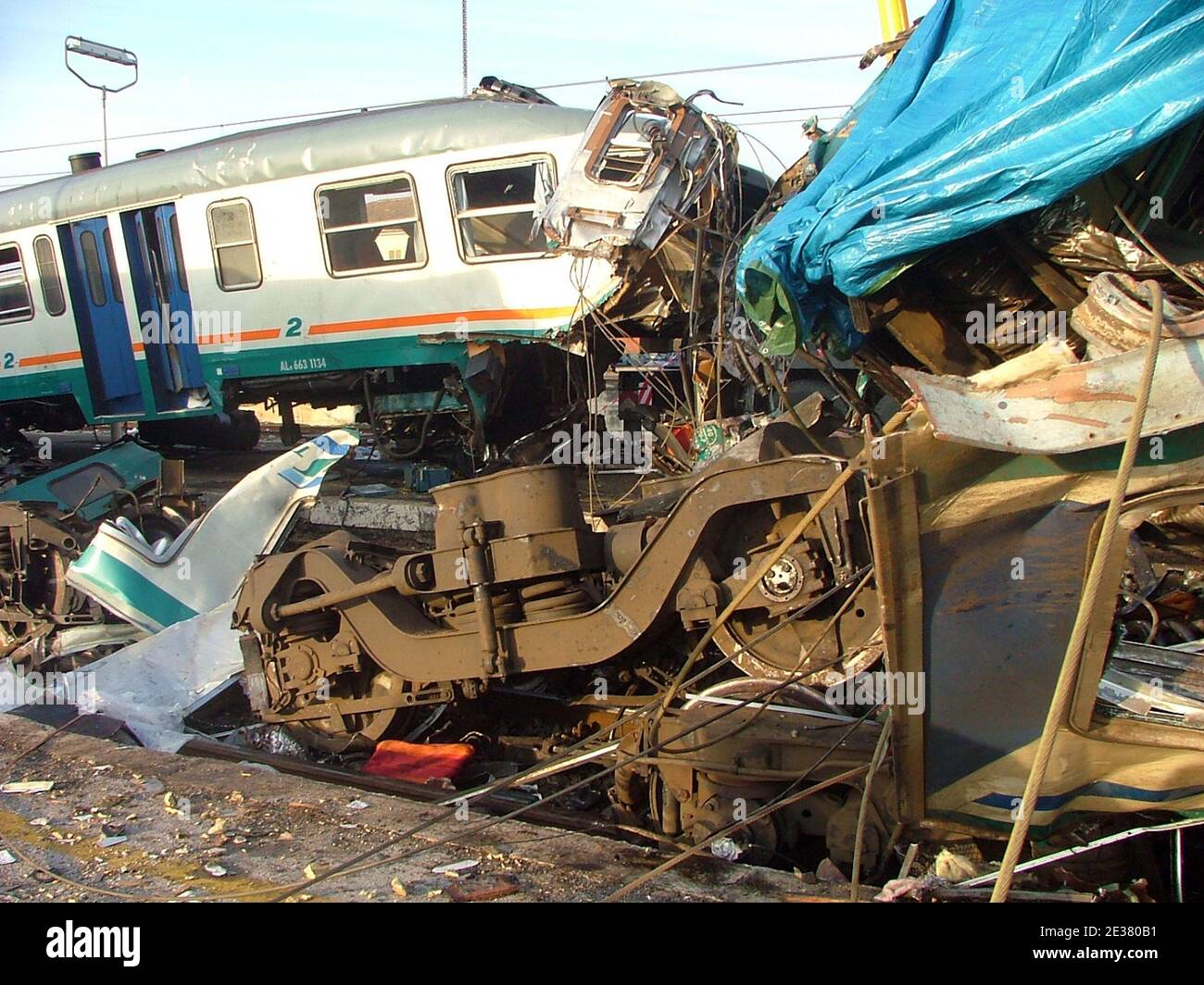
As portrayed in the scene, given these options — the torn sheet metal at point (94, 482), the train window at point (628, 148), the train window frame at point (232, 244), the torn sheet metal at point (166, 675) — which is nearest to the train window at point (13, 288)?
the train window frame at point (232, 244)

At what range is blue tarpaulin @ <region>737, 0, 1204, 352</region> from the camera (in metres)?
3.52

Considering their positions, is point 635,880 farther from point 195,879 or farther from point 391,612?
point 391,612

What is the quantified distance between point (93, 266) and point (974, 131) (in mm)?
11838

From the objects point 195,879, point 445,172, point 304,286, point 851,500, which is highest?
point 445,172

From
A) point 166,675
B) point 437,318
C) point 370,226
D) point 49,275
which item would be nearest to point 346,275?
point 370,226

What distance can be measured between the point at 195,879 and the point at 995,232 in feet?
12.5

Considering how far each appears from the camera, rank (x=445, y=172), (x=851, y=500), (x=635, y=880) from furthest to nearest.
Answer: (x=445, y=172)
(x=851, y=500)
(x=635, y=880)

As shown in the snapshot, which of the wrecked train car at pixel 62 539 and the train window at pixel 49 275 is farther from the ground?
the train window at pixel 49 275

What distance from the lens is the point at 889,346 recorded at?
481 centimetres

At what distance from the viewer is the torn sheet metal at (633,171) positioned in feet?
29.5

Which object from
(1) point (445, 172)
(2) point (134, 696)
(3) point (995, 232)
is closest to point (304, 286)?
(1) point (445, 172)

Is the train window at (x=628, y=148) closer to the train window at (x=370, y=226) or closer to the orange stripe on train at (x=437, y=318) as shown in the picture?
the orange stripe on train at (x=437, y=318)

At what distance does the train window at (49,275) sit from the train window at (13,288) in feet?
1.04

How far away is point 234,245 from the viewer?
11617mm
